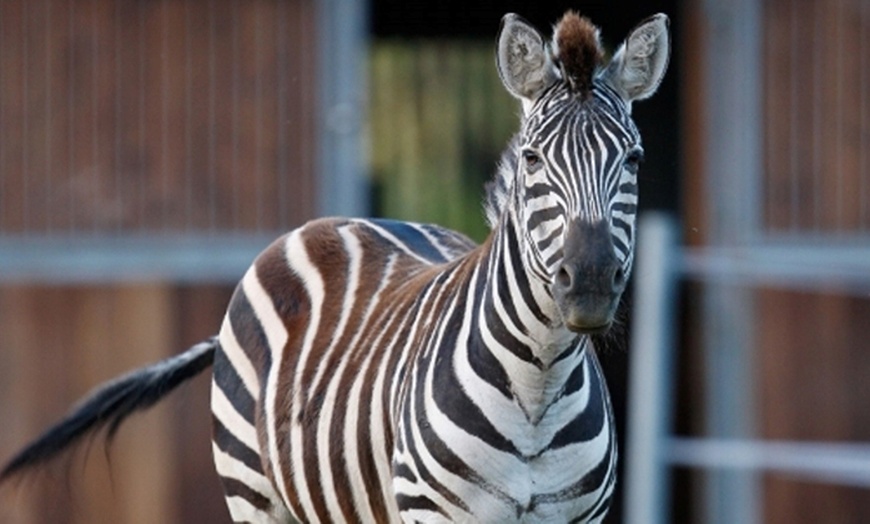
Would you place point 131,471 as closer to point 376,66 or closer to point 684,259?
point 684,259

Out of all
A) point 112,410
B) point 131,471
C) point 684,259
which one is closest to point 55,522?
point 131,471

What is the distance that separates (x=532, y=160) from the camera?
3518mm

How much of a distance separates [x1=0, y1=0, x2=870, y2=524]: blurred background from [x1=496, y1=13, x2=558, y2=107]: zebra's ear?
388 cm

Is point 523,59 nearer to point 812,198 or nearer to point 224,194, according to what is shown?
point 224,194

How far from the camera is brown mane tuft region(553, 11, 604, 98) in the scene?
357 centimetres

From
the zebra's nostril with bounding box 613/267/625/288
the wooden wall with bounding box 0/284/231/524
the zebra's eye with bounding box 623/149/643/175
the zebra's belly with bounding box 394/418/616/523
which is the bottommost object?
the wooden wall with bounding box 0/284/231/524

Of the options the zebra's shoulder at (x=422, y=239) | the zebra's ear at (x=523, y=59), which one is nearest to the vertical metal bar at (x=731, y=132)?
the zebra's shoulder at (x=422, y=239)

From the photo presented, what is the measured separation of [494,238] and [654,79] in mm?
505

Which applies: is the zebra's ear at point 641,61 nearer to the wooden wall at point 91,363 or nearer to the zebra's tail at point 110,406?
the zebra's tail at point 110,406

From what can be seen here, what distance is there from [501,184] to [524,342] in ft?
1.64

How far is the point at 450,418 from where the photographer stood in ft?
12.1

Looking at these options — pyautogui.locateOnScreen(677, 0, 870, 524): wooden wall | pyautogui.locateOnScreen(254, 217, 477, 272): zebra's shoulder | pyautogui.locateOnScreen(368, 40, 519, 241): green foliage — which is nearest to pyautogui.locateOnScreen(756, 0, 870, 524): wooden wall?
pyautogui.locateOnScreen(677, 0, 870, 524): wooden wall

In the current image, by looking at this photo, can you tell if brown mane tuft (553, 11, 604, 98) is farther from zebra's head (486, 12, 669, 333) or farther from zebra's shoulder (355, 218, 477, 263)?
zebra's shoulder (355, 218, 477, 263)

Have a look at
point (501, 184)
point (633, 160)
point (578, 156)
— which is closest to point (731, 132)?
point (501, 184)
